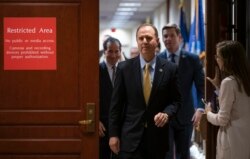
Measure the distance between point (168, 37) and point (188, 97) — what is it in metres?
0.68

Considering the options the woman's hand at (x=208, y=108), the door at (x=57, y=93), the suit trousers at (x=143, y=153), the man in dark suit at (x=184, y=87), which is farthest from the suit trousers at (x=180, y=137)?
the suit trousers at (x=143, y=153)

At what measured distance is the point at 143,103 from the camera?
343cm

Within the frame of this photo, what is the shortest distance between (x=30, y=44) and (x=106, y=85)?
1.06 metres

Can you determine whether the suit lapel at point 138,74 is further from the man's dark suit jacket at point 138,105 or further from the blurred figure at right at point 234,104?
the blurred figure at right at point 234,104

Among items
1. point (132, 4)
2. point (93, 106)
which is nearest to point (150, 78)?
point (93, 106)

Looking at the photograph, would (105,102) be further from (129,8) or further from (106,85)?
(129,8)

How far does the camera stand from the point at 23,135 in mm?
3814

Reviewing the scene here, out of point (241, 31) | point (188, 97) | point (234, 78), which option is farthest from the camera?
point (188, 97)

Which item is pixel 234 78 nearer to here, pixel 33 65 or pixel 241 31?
pixel 241 31

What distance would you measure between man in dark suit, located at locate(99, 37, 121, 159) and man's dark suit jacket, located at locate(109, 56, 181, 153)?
97 cm

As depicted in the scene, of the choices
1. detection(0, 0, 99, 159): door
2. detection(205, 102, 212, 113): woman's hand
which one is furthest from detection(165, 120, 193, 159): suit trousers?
detection(0, 0, 99, 159): door

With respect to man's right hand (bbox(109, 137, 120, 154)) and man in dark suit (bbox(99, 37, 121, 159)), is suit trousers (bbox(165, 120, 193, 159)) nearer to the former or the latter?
man in dark suit (bbox(99, 37, 121, 159))

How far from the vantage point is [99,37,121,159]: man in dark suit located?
15.0 ft

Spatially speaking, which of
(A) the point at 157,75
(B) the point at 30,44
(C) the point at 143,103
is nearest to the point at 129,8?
(B) the point at 30,44
